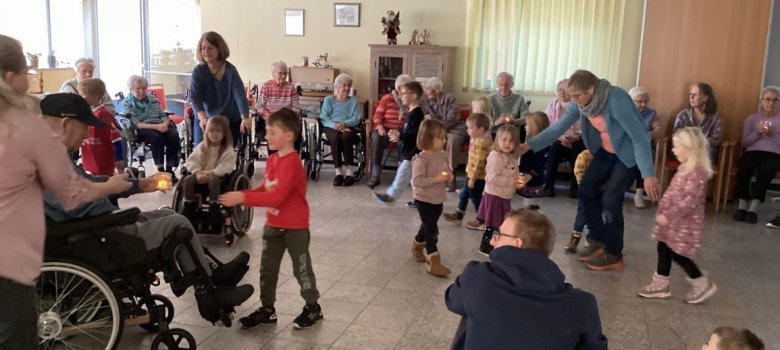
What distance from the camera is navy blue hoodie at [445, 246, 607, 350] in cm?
174

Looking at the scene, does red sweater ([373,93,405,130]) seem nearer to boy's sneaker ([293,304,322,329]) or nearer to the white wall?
the white wall

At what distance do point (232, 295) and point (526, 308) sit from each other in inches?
64.5

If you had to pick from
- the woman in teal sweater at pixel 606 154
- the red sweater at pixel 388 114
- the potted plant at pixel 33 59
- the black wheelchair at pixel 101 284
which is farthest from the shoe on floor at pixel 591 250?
the potted plant at pixel 33 59

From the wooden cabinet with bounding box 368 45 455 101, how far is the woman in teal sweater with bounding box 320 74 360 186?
0.85 m

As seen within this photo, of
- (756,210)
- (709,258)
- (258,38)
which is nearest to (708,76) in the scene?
(756,210)

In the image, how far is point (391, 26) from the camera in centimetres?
820

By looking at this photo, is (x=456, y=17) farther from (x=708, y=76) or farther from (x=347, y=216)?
(x=347, y=216)

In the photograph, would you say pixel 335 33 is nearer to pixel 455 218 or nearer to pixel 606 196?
pixel 455 218

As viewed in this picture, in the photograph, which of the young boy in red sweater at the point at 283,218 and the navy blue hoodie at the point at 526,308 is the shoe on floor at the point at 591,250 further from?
the navy blue hoodie at the point at 526,308

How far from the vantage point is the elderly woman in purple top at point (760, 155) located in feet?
20.0

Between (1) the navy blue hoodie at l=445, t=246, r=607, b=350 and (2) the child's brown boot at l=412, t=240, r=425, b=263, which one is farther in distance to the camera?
(2) the child's brown boot at l=412, t=240, r=425, b=263

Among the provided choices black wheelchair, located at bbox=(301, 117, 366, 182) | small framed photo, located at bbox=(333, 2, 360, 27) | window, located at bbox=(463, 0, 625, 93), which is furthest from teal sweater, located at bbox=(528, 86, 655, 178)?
small framed photo, located at bbox=(333, 2, 360, 27)

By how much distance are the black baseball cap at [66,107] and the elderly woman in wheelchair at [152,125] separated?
4214mm

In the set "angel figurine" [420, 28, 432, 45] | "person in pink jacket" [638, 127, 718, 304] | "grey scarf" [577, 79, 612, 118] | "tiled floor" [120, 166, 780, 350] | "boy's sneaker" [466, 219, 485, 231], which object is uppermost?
"angel figurine" [420, 28, 432, 45]
